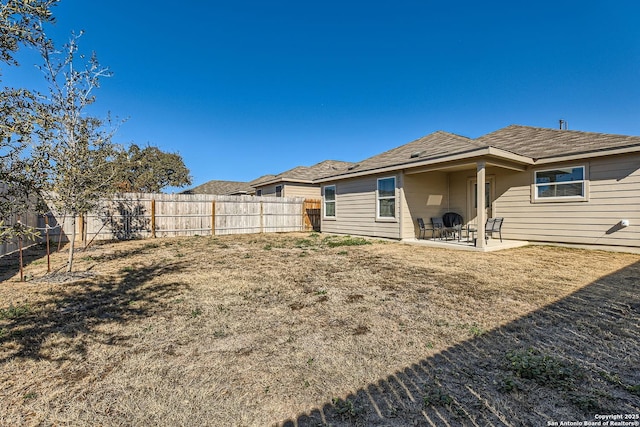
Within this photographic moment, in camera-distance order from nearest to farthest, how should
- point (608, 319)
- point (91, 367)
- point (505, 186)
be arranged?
point (91, 367) → point (608, 319) → point (505, 186)

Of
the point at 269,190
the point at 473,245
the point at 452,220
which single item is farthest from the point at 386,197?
the point at 269,190

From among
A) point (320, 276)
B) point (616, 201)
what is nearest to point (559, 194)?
point (616, 201)

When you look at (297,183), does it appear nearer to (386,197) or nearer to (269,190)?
(269,190)

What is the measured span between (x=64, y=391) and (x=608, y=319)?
5127 millimetres

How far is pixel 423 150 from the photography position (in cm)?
1008

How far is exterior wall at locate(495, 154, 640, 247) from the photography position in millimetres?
7266

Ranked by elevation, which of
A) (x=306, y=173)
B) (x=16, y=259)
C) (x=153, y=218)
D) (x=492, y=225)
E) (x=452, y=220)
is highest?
(x=306, y=173)

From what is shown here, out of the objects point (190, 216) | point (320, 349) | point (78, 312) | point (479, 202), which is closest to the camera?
point (320, 349)

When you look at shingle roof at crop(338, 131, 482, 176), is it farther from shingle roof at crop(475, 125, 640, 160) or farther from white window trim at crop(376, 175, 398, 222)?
shingle roof at crop(475, 125, 640, 160)

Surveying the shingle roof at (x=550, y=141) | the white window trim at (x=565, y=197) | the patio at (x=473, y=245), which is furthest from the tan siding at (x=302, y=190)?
the white window trim at (x=565, y=197)

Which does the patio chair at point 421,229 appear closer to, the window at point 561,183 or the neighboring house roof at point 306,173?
the window at point 561,183

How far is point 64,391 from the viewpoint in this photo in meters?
2.02

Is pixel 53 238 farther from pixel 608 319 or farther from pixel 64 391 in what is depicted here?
pixel 608 319

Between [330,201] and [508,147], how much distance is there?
7223mm
